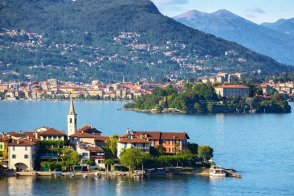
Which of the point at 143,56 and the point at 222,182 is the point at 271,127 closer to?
the point at 222,182

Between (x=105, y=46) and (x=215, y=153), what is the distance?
105366mm

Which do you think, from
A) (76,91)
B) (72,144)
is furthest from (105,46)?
(72,144)

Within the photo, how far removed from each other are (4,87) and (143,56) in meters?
36.9

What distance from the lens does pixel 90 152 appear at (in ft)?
102

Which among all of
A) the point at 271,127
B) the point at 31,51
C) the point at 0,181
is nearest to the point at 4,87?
the point at 31,51

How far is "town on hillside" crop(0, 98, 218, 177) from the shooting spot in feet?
99.8

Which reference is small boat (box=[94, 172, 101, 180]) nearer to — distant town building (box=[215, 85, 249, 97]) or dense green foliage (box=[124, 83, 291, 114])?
dense green foliage (box=[124, 83, 291, 114])

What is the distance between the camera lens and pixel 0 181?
28891 mm

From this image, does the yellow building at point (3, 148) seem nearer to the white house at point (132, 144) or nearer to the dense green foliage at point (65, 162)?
the dense green foliage at point (65, 162)

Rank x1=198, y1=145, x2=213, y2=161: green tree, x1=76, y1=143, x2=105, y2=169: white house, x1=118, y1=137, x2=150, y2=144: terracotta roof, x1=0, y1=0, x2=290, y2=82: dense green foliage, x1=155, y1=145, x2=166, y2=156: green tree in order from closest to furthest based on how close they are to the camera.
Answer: x1=76, y1=143, x2=105, y2=169: white house → x1=118, y1=137, x2=150, y2=144: terracotta roof → x1=155, y1=145, x2=166, y2=156: green tree → x1=198, y1=145, x2=213, y2=161: green tree → x1=0, y1=0, x2=290, y2=82: dense green foliage

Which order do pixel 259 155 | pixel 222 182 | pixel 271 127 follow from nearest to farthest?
pixel 222 182 → pixel 259 155 → pixel 271 127

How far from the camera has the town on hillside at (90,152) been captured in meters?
30.4

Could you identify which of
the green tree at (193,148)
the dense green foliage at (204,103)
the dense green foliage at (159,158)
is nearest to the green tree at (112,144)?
the dense green foliage at (159,158)

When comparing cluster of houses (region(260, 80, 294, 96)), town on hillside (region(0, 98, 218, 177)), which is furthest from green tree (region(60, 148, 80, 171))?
cluster of houses (region(260, 80, 294, 96))
